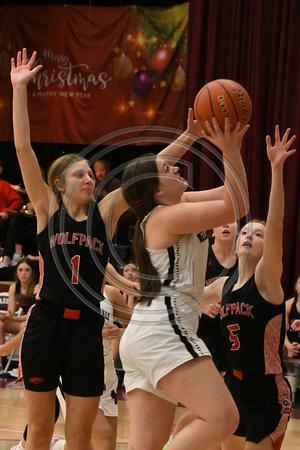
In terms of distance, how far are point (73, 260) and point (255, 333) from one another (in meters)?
1.08

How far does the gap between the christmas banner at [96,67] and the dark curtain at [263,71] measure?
3.28 feet

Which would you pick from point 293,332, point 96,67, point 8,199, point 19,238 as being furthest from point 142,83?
point 293,332

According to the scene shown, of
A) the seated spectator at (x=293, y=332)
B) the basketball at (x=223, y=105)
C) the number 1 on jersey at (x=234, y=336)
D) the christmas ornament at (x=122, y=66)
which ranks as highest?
the christmas ornament at (x=122, y=66)

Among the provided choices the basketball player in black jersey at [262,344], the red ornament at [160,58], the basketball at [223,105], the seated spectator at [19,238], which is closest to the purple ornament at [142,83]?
the red ornament at [160,58]

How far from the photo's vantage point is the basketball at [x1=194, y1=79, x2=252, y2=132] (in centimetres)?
368

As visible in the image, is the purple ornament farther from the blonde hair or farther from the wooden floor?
the blonde hair

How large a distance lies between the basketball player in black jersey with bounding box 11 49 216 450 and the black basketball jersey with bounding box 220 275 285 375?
2.51 feet

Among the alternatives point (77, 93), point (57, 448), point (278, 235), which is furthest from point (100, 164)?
point (278, 235)

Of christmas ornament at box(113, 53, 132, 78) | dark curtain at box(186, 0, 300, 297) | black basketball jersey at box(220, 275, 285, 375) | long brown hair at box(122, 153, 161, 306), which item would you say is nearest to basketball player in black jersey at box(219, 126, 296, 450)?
black basketball jersey at box(220, 275, 285, 375)

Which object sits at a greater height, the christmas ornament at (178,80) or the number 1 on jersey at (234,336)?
the christmas ornament at (178,80)

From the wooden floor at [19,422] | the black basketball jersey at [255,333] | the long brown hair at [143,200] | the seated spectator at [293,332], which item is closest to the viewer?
the long brown hair at [143,200]

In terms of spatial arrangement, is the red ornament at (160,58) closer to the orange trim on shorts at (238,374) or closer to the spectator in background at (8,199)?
the spectator in background at (8,199)

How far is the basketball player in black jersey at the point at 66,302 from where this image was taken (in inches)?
138

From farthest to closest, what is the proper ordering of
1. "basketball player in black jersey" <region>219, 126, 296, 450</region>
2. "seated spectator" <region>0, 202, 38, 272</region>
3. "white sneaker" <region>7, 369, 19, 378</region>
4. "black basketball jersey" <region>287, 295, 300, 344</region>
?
"seated spectator" <region>0, 202, 38, 272</region> → "white sneaker" <region>7, 369, 19, 378</region> → "black basketball jersey" <region>287, 295, 300, 344</region> → "basketball player in black jersey" <region>219, 126, 296, 450</region>
